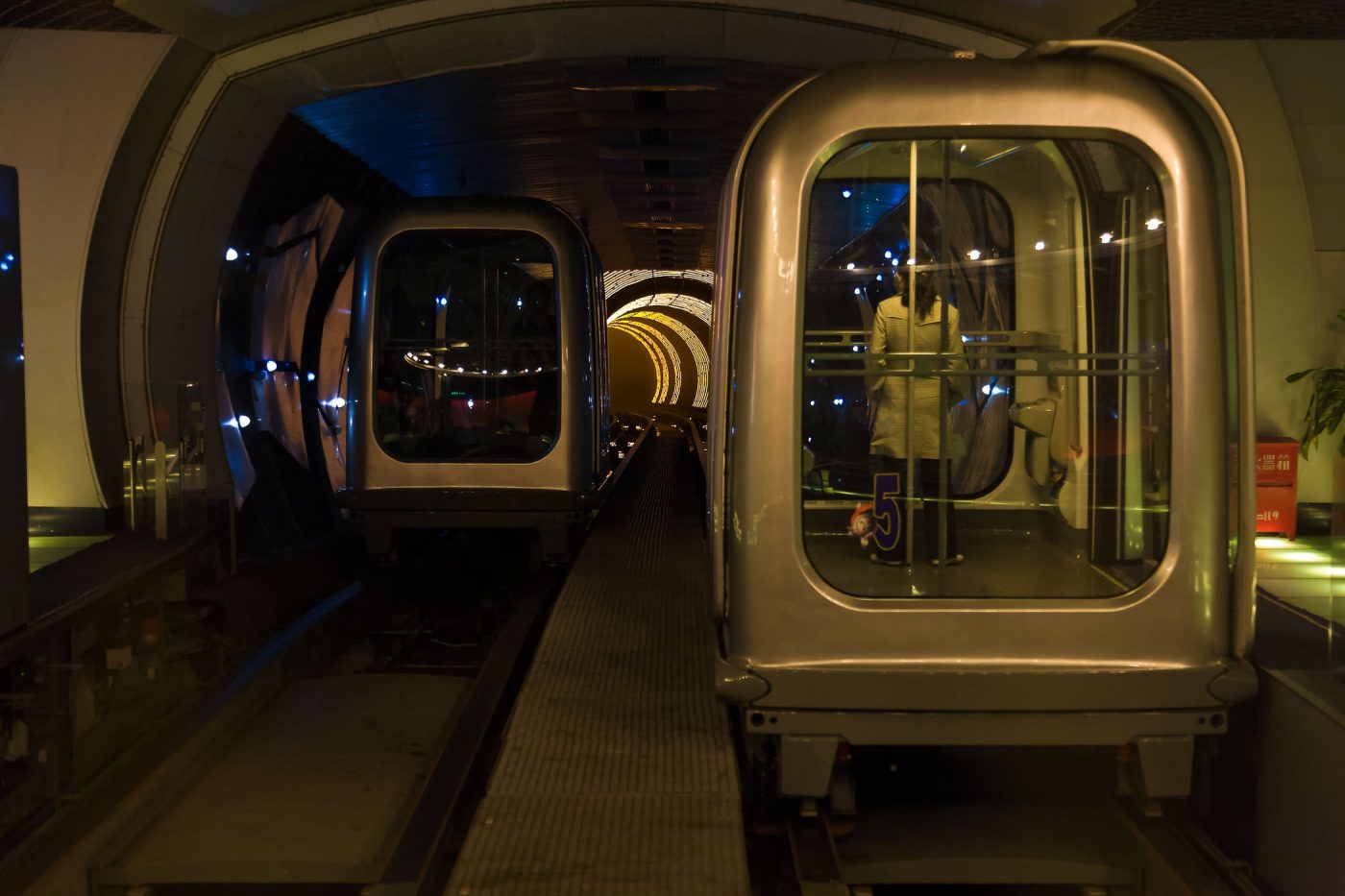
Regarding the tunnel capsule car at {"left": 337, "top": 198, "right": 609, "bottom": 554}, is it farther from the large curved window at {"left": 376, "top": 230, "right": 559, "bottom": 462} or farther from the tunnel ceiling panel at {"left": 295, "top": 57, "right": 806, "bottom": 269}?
the tunnel ceiling panel at {"left": 295, "top": 57, "right": 806, "bottom": 269}

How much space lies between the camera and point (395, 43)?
848 cm

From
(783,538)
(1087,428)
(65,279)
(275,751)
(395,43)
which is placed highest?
(395,43)

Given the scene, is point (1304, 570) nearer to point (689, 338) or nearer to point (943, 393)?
point (943, 393)

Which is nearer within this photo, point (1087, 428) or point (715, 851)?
point (715, 851)

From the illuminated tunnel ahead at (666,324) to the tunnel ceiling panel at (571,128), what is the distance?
323 inches

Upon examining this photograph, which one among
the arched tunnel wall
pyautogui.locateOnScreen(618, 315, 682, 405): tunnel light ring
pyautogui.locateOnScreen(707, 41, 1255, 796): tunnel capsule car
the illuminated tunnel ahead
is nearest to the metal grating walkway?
pyautogui.locateOnScreen(707, 41, 1255, 796): tunnel capsule car

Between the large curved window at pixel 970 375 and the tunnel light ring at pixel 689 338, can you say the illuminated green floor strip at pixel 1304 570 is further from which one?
the tunnel light ring at pixel 689 338

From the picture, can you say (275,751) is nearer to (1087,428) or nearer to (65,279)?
(65,279)

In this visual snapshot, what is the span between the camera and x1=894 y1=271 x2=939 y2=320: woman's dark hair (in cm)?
454

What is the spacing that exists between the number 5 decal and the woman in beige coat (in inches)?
0.7

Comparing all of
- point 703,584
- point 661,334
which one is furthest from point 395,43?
point 661,334

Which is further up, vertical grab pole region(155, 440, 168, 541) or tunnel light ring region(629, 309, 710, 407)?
tunnel light ring region(629, 309, 710, 407)

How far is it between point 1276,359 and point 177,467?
22.9 ft

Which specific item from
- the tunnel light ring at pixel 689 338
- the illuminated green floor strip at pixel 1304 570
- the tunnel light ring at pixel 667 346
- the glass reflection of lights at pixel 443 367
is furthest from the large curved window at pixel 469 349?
the tunnel light ring at pixel 667 346
